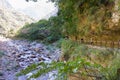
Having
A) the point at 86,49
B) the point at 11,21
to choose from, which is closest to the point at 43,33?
the point at 11,21

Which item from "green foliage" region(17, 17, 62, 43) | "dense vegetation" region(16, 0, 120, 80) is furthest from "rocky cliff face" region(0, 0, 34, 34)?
"dense vegetation" region(16, 0, 120, 80)

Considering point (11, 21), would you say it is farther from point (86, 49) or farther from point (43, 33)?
point (86, 49)

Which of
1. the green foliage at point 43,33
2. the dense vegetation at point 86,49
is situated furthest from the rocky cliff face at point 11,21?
the dense vegetation at point 86,49

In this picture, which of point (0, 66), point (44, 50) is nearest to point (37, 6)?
point (44, 50)

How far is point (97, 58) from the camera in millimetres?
3180

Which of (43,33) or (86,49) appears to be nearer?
(86,49)

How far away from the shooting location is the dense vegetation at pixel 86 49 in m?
2.19

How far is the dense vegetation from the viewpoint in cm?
219

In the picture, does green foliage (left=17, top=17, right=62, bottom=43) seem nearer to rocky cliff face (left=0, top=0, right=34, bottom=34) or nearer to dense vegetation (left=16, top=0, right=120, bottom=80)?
rocky cliff face (left=0, top=0, right=34, bottom=34)

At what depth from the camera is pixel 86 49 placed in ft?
11.5

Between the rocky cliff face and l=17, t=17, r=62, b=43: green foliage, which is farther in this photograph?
the rocky cliff face

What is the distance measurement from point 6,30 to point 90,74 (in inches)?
786


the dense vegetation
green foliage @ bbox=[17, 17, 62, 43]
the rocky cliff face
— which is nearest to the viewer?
the dense vegetation

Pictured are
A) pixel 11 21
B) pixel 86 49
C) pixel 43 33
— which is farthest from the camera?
pixel 11 21
